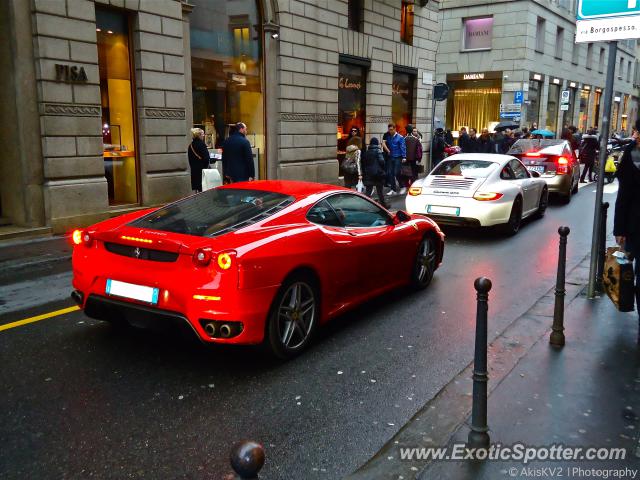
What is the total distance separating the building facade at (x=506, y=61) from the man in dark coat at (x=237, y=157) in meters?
22.7

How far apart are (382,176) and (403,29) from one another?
1121cm

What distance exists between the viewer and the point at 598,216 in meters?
6.27

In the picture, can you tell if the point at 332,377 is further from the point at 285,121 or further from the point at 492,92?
the point at 492,92

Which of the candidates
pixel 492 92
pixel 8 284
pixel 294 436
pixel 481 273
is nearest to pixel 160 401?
pixel 294 436

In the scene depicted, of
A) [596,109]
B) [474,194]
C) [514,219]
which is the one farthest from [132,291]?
[596,109]

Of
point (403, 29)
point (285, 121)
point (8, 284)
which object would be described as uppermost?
point (403, 29)

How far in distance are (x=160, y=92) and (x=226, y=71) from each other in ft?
9.52

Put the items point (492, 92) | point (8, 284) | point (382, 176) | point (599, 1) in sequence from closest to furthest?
point (599, 1), point (8, 284), point (382, 176), point (492, 92)

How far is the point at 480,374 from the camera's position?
342cm

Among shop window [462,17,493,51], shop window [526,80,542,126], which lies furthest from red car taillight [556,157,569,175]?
shop window [462,17,493,51]

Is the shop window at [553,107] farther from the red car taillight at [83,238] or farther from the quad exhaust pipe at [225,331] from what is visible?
the quad exhaust pipe at [225,331]

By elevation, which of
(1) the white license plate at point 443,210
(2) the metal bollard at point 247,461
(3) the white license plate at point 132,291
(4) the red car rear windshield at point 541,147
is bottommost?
(1) the white license plate at point 443,210

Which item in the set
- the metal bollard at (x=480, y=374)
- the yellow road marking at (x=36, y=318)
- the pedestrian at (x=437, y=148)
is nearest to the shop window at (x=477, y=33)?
the pedestrian at (x=437, y=148)

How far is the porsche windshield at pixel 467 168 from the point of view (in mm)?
10789
